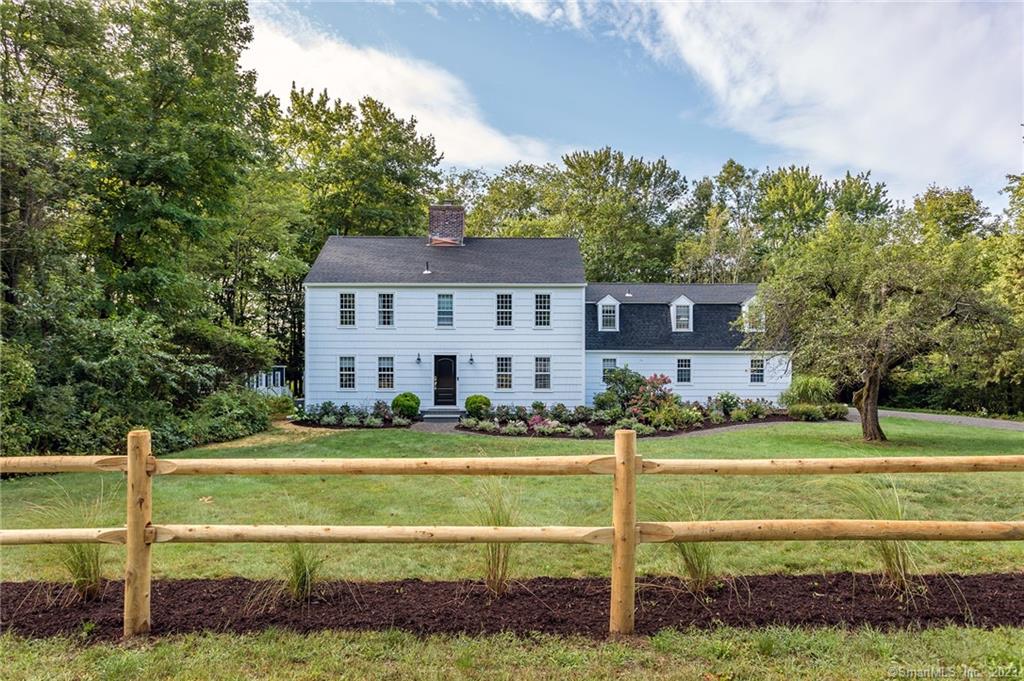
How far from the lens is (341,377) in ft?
A: 68.4

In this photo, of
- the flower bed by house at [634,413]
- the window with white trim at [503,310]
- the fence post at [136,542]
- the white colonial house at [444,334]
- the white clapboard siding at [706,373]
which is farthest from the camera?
the white clapboard siding at [706,373]

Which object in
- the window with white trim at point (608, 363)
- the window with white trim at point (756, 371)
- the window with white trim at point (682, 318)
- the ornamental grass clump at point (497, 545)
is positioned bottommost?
the ornamental grass clump at point (497, 545)

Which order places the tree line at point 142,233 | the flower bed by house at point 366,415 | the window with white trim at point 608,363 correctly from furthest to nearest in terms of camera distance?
the window with white trim at point 608,363
the flower bed by house at point 366,415
the tree line at point 142,233

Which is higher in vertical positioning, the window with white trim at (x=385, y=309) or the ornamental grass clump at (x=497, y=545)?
the window with white trim at (x=385, y=309)

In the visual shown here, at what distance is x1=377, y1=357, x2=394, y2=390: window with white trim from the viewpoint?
821 inches

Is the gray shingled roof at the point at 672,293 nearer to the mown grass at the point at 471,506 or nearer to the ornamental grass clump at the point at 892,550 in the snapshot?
the mown grass at the point at 471,506

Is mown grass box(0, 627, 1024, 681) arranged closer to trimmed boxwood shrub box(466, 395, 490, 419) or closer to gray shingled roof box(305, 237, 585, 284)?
trimmed boxwood shrub box(466, 395, 490, 419)

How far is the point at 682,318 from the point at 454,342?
10.0 meters

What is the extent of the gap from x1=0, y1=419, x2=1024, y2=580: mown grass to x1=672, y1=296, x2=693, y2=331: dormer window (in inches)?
386

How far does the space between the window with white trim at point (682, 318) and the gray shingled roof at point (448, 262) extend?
485 cm

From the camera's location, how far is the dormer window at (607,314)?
23.0 metres

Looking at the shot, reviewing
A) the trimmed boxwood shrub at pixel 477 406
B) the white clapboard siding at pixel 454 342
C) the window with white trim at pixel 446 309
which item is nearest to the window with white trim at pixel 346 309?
the white clapboard siding at pixel 454 342

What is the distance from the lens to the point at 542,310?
69.3 ft

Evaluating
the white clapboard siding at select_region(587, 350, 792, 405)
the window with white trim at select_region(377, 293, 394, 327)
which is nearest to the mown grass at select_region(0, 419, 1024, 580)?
the window with white trim at select_region(377, 293, 394, 327)
